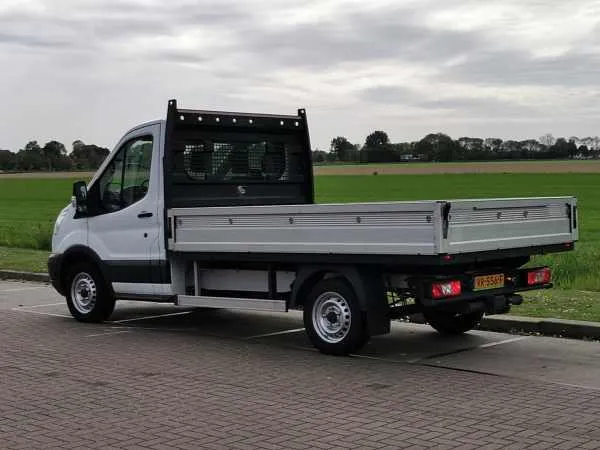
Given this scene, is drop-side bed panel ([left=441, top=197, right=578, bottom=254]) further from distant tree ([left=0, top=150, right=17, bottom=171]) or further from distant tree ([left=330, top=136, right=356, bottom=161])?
distant tree ([left=0, top=150, right=17, bottom=171])

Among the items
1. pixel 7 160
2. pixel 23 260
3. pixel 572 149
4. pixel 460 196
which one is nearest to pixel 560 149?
pixel 572 149

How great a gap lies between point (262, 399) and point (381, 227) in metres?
2.08

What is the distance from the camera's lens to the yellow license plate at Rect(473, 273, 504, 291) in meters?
8.57

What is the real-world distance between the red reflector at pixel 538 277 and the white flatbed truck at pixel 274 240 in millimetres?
15

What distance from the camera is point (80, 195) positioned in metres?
11.1

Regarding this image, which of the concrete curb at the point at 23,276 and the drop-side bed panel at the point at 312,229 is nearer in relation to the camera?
the drop-side bed panel at the point at 312,229

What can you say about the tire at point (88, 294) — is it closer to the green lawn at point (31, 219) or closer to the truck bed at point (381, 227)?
the truck bed at point (381, 227)

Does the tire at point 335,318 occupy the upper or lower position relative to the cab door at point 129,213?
lower

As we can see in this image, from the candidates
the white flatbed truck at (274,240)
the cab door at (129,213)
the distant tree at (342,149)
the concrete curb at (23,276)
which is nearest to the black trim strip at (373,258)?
the white flatbed truck at (274,240)

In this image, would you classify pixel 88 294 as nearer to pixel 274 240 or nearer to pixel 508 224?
pixel 274 240

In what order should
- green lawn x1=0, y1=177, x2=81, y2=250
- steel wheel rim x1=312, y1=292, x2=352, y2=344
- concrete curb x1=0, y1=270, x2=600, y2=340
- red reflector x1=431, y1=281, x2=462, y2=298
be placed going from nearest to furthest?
red reflector x1=431, y1=281, x2=462, y2=298
steel wheel rim x1=312, y1=292, x2=352, y2=344
concrete curb x1=0, y1=270, x2=600, y2=340
green lawn x1=0, y1=177, x2=81, y2=250

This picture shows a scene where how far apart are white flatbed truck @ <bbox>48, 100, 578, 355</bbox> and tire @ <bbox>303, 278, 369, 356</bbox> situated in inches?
0.5

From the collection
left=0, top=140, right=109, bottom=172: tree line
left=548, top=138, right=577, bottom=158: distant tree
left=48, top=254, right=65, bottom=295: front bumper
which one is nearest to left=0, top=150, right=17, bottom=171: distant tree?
left=0, top=140, right=109, bottom=172: tree line

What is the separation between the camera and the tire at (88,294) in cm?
1112
